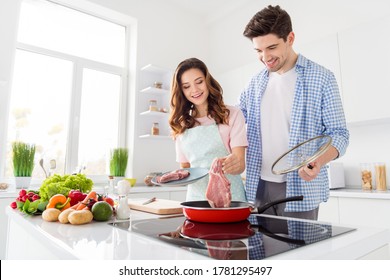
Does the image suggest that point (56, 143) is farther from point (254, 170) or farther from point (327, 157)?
point (327, 157)

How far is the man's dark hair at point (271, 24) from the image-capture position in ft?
4.32

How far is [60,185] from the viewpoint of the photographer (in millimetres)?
1245

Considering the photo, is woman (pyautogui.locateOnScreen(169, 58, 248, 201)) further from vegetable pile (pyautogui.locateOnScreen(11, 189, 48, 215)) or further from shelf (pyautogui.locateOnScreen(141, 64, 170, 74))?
shelf (pyautogui.locateOnScreen(141, 64, 170, 74))

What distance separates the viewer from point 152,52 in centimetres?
369

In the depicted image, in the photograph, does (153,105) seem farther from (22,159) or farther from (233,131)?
(233,131)

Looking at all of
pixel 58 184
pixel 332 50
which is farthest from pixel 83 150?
pixel 332 50

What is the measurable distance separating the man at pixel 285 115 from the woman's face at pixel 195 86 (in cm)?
28

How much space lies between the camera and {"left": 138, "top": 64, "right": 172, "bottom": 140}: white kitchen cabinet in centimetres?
347

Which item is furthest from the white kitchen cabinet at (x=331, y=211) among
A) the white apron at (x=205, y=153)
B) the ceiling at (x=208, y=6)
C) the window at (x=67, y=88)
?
the ceiling at (x=208, y=6)

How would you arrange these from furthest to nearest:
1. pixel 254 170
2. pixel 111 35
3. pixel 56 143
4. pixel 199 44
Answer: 1. pixel 199 44
2. pixel 111 35
3. pixel 56 143
4. pixel 254 170

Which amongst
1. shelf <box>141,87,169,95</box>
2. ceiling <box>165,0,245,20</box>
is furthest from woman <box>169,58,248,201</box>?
ceiling <box>165,0,245,20</box>

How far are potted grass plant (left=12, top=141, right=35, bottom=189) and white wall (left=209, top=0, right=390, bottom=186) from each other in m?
2.26

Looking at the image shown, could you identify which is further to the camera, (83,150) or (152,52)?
(152,52)

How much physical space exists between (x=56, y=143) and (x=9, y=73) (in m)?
0.80
